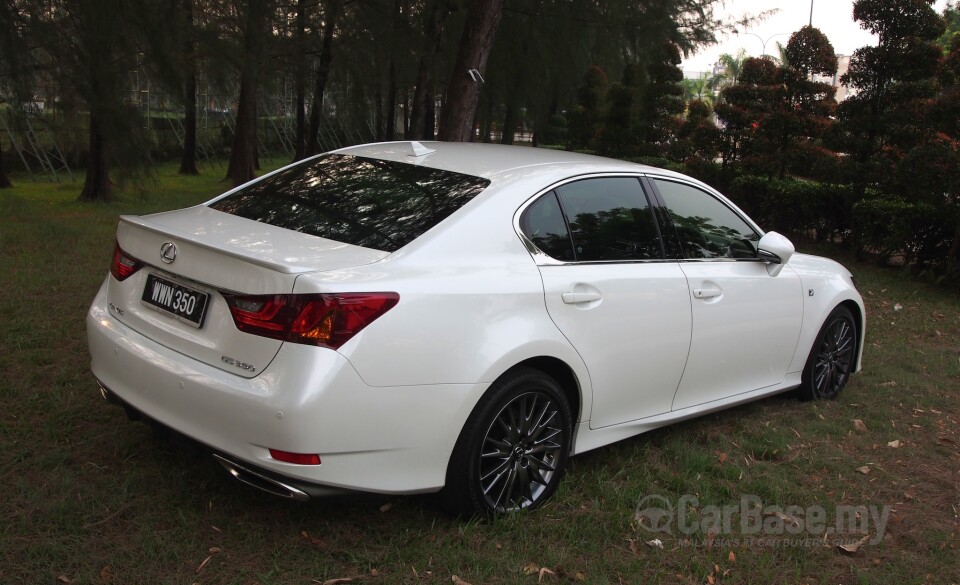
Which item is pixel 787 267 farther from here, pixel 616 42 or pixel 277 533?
pixel 616 42

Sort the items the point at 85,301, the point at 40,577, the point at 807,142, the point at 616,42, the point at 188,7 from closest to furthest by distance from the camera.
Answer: the point at 40,577, the point at 85,301, the point at 188,7, the point at 616,42, the point at 807,142

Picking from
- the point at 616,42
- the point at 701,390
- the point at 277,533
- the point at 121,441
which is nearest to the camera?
the point at 277,533

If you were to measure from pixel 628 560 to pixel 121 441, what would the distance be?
243 cm

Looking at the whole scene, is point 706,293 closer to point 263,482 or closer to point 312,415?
point 312,415

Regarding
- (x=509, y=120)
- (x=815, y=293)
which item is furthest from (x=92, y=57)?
(x=509, y=120)

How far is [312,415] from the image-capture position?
3.03 metres

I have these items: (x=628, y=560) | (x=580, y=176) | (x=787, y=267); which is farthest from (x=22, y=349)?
(x=787, y=267)

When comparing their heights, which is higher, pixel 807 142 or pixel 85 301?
pixel 807 142

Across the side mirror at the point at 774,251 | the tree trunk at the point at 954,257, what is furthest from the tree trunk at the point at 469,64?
the tree trunk at the point at 954,257

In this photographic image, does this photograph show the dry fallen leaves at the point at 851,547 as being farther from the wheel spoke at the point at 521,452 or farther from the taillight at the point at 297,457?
the taillight at the point at 297,457

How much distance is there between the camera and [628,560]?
3547mm

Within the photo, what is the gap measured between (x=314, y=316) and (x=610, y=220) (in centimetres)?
177

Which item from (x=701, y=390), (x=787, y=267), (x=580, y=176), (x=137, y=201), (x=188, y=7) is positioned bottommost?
(x=137, y=201)

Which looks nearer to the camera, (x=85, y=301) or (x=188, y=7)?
(x=85, y=301)
